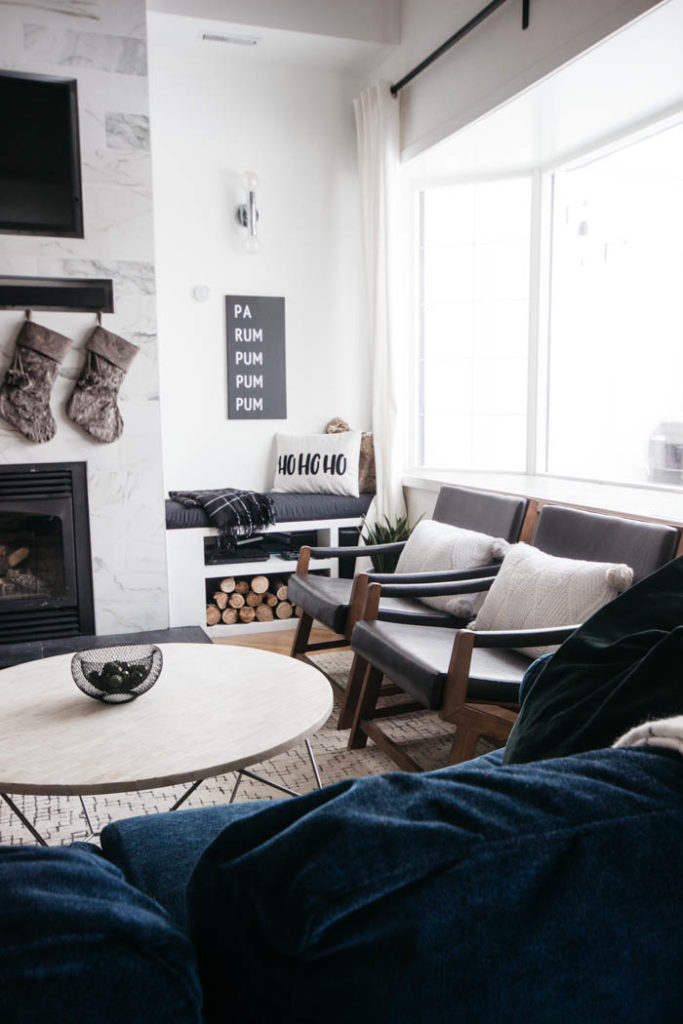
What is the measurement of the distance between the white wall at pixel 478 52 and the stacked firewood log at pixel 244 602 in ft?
8.03

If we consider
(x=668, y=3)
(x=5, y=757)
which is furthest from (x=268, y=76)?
(x=5, y=757)

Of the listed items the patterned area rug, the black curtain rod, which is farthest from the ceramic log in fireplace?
the black curtain rod

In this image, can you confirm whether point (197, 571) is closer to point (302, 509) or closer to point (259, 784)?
point (302, 509)

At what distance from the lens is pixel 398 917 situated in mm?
528

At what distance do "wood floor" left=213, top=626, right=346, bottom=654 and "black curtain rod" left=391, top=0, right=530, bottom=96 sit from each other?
9.44ft

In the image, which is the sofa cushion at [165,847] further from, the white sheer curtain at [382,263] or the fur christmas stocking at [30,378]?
the white sheer curtain at [382,263]

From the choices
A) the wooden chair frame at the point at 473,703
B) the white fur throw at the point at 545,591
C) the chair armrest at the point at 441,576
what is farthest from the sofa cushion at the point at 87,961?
the chair armrest at the point at 441,576

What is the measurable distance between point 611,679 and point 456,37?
3.66 meters

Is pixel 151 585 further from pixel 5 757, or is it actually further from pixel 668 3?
pixel 668 3

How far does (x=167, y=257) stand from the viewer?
14.8 feet

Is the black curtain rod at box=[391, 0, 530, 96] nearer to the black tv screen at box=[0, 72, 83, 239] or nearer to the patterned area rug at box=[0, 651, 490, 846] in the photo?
the black tv screen at box=[0, 72, 83, 239]

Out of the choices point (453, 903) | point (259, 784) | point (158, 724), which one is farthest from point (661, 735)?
point (259, 784)

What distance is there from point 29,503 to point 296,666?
7.01 ft

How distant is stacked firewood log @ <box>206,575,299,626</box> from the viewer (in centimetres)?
431
